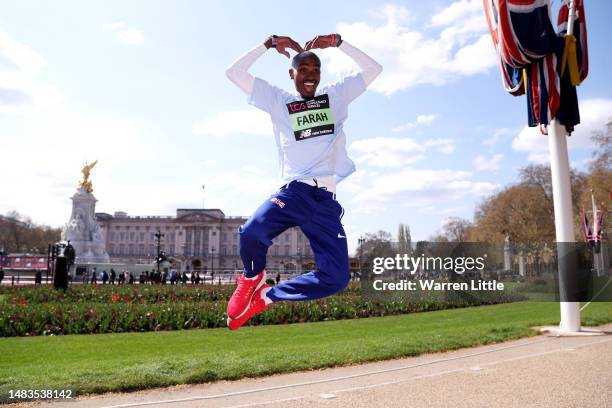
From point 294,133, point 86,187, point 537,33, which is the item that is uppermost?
point 86,187

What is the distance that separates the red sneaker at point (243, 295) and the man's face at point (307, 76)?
4.35 ft

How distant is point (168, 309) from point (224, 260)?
333 feet

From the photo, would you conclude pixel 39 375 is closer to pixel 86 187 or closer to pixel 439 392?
pixel 439 392

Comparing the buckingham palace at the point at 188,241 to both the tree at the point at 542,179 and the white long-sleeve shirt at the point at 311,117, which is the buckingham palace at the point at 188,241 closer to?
the tree at the point at 542,179

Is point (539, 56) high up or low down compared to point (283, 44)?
up

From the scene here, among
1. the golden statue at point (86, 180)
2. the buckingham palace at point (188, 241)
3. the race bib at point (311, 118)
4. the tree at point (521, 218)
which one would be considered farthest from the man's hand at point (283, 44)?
the buckingham palace at point (188, 241)

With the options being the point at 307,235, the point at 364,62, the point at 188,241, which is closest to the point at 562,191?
the point at 364,62

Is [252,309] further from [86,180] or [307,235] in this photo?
[86,180]

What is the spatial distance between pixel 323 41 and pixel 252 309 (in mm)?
1902

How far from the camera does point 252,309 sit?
10.8 ft

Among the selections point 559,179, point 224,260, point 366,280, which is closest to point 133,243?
point 224,260

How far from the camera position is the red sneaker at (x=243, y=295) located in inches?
128

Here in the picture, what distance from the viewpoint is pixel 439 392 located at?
779 cm

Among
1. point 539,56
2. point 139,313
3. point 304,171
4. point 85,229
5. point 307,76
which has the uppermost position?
point 539,56
